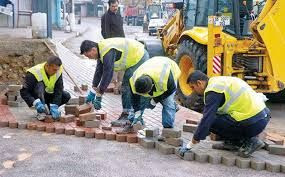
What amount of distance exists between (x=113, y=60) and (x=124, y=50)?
0.76 ft

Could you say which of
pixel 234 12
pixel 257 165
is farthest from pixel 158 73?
pixel 234 12

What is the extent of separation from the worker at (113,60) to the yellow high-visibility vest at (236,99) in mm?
1568

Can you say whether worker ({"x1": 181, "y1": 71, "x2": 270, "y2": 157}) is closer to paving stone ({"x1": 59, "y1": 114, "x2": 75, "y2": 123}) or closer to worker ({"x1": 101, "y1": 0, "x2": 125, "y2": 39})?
paving stone ({"x1": 59, "y1": 114, "x2": 75, "y2": 123})

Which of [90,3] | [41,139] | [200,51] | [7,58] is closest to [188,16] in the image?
[200,51]

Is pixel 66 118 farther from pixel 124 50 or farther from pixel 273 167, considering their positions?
pixel 273 167

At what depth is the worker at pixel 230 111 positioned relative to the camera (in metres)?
4.86

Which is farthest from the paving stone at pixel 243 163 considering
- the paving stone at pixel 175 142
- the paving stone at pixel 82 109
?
the paving stone at pixel 82 109

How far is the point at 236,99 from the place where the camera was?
4.97m

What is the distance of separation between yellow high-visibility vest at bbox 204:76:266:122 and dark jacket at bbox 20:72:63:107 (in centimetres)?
251

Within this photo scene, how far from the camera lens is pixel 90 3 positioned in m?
62.9

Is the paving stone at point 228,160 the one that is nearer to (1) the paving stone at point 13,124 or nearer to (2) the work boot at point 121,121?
(2) the work boot at point 121,121

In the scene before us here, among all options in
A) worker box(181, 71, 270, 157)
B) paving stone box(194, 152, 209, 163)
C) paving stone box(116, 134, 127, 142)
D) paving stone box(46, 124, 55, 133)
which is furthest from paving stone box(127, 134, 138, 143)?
paving stone box(46, 124, 55, 133)

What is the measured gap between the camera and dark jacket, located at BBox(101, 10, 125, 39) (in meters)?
8.82

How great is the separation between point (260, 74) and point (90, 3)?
2227 inches
